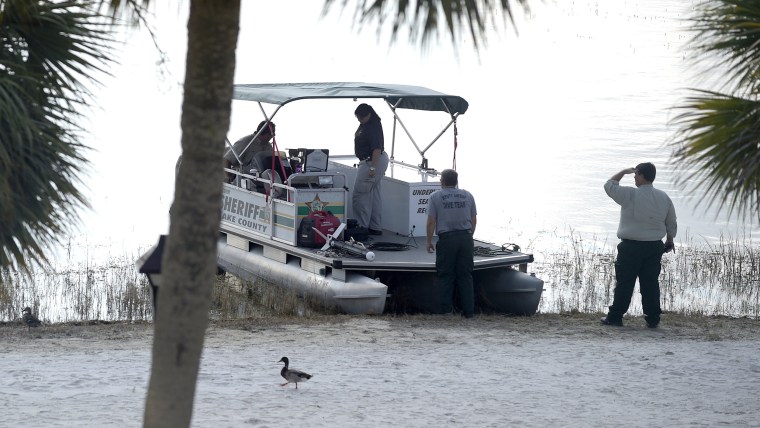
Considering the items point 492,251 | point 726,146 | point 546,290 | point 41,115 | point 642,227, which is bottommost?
point 546,290

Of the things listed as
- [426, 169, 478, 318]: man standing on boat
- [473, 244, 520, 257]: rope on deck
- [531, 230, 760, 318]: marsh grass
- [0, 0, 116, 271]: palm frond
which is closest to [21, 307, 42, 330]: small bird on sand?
[426, 169, 478, 318]: man standing on boat

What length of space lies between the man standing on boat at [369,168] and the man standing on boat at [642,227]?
382 cm

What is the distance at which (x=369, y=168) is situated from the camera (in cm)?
1538

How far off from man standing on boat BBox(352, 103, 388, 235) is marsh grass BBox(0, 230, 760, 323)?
1.57 meters

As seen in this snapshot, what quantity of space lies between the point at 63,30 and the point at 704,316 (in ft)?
32.2

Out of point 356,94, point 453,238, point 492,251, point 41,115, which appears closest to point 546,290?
point 492,251

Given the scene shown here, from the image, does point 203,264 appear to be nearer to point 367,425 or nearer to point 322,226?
point 367,425

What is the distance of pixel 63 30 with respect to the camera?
6777 millimetres

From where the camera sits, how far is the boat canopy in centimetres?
1518

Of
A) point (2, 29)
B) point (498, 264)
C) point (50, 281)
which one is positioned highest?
point (2, 29)

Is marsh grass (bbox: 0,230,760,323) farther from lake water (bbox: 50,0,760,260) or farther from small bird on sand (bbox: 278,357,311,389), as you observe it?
small bird on sand (bbox: 278,357,311,389)

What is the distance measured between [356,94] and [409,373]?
19.5 ft

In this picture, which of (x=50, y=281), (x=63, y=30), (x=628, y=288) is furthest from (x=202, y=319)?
(x=50, y=281)

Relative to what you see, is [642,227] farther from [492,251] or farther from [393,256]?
[393,256]
